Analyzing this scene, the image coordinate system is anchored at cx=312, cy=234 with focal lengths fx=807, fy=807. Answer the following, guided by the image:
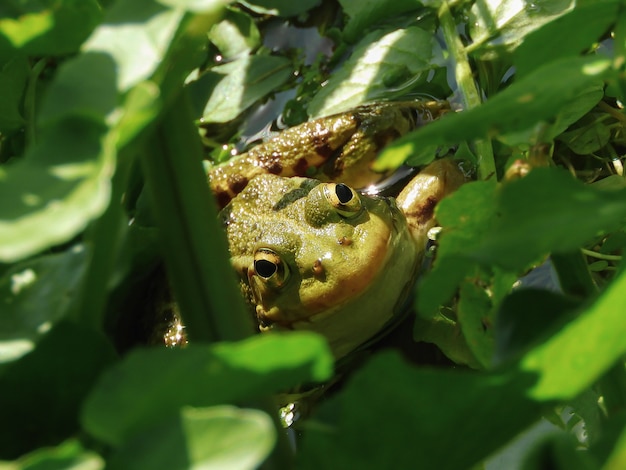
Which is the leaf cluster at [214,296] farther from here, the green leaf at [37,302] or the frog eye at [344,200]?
the frog eye at [344,200]

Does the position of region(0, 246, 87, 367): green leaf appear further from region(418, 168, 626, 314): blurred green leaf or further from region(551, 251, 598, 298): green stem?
region(551, 251, 598, 298): green stem

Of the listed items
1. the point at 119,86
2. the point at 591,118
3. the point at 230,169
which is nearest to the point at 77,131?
the point at 119,86

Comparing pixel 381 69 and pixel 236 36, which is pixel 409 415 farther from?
pixel 236 36

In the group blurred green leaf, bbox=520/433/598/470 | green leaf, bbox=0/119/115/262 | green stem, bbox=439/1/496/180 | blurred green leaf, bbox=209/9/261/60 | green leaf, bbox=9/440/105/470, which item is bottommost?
blurred green leaf, bbox=209/9/261/60

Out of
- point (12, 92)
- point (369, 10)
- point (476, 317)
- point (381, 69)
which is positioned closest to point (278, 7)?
point (369, 10)

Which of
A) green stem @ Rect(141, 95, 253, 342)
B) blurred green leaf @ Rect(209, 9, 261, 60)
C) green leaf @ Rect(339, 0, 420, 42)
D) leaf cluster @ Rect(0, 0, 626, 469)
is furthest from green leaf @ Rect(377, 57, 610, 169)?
blurred green leaf @ Rect(209, 9, 261, 60)

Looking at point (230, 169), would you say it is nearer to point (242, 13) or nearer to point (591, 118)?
point (242, 13)
